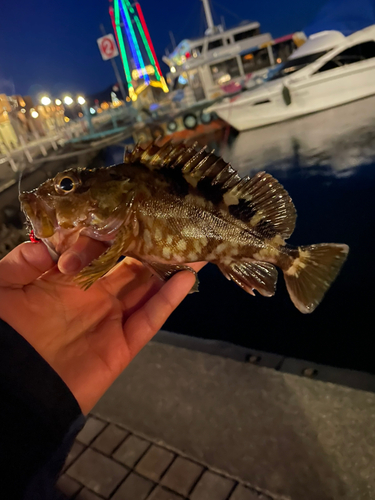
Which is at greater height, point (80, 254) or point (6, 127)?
point (6, 127)

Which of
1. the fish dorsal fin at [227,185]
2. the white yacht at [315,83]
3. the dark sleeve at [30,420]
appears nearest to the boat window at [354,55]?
the white yacht at [315,83]

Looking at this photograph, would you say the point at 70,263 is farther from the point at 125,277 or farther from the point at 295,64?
the point at 295,64

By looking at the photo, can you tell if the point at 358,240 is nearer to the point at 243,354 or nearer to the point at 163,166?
the point at 243,354

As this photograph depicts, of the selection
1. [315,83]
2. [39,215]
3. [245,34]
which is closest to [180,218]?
[39,215]

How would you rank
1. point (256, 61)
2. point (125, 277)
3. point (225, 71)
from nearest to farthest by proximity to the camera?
point (125, 277) → point (225, 71) → point (256, 61)

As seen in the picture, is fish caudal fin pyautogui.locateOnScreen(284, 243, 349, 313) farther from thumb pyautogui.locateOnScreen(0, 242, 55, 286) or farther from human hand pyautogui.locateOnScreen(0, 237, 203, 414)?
thumb pyautogui.locateOnScreen(0, 242, 55, 286)

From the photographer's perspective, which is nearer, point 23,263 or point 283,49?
point 23,263

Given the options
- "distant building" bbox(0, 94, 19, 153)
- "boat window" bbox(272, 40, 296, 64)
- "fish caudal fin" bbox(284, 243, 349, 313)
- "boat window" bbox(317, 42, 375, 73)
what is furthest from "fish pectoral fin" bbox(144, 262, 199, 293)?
"boat window" bbox(272, 40, 296, 64)
